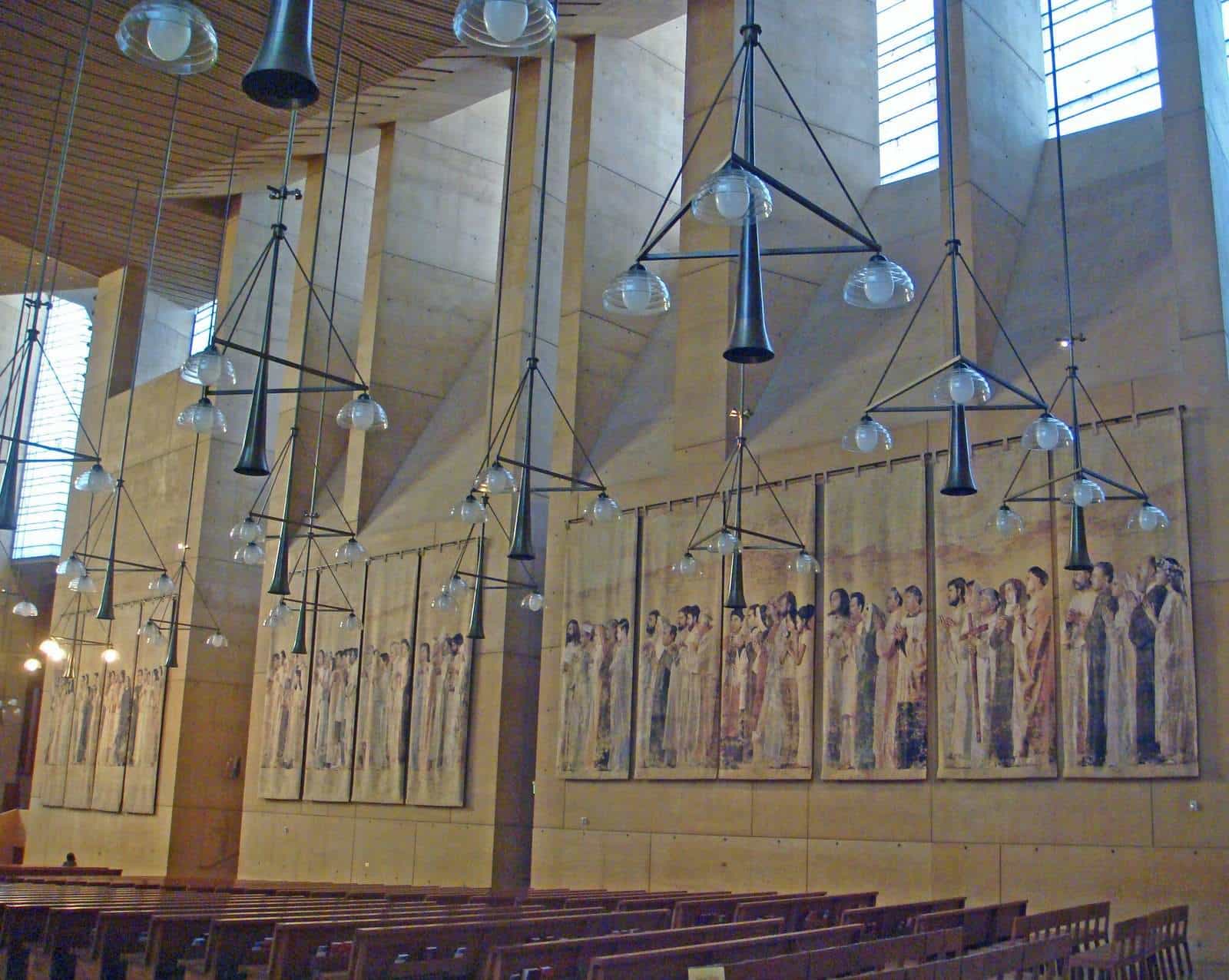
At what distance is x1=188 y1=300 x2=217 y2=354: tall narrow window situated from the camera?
2864cm

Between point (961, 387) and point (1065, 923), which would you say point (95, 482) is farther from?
point (1065, 923)

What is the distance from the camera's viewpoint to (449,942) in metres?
6.71

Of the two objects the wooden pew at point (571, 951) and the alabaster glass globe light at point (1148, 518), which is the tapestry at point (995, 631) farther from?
the wooden pew at point (571, 951)

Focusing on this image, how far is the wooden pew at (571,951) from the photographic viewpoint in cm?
595

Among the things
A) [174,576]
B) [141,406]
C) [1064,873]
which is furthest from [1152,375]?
[141,406]

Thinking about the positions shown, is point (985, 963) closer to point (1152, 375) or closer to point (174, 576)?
point (1152, 375)

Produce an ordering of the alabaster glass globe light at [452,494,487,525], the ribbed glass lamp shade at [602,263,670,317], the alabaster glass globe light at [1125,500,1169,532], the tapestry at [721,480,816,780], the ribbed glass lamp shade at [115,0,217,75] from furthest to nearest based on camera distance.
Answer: the tapestry at [721,480,816,780]
the alabaster glass globe light at [452,494,487,525]
the alabaster glass globe light at [1125,500,1169,532]
the ribbed glass lamp shade at [602,263,670,317]
the ribbed glass lamp shade at [115,0,217,75]

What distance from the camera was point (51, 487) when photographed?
34.9 m

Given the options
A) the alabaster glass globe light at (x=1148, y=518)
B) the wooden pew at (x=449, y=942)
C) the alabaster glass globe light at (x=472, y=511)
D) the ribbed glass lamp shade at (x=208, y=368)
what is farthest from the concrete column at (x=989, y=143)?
the wooden pew at (x=449, y=942)

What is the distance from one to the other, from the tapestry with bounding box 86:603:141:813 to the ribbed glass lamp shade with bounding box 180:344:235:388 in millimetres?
16744

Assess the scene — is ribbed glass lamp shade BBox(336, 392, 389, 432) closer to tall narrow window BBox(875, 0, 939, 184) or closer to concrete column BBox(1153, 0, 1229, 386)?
concrete column BBox(1153, 0, 1229, 386)

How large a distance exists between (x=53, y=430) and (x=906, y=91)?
27.4 metres

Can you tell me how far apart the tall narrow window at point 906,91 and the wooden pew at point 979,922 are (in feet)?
37.0

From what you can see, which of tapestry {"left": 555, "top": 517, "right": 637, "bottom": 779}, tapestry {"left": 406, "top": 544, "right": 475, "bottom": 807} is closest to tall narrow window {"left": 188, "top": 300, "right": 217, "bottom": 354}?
tapestry {"left": 406, "top": 544, "right": 475, "bottom": 807}
